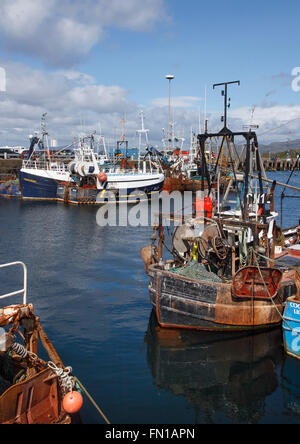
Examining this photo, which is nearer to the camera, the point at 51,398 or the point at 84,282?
the point at 51,398

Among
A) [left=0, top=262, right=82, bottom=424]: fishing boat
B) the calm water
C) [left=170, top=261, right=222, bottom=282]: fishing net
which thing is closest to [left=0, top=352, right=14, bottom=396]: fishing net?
[left=0, top=262, right=82, bottom=424]: fishing boat

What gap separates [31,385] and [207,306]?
Result: 22.7 ft

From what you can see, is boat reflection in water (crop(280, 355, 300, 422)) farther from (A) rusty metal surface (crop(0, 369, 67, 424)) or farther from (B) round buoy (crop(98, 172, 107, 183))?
(B) round buoy (crop(98, 172, 107, 183))

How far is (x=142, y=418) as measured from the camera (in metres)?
8.79

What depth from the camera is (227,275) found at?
48.0 ft

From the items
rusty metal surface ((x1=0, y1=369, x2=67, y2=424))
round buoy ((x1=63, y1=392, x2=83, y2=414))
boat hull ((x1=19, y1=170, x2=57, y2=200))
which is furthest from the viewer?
boat hull ((x1=19, y1=170, x2=57, y2=200))

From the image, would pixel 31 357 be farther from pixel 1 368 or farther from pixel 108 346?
pixel 108 346

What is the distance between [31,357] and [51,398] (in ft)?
3.15

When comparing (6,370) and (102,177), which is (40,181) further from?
(6,370)

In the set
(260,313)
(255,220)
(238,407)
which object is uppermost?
(255,220)

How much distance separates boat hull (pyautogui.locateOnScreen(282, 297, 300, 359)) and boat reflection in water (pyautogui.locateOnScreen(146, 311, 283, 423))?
503 mm

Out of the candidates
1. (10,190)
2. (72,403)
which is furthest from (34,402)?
(10,190)

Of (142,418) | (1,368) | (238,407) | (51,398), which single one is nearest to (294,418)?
(238,407)

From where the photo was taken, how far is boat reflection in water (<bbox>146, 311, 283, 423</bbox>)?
9484 mm
